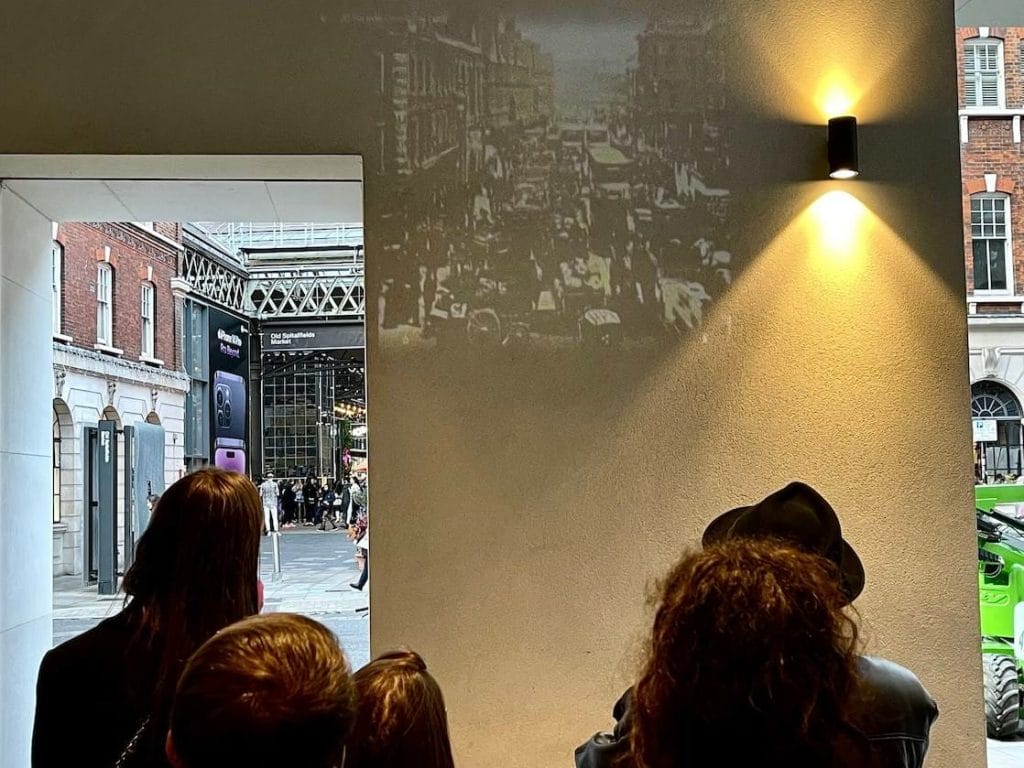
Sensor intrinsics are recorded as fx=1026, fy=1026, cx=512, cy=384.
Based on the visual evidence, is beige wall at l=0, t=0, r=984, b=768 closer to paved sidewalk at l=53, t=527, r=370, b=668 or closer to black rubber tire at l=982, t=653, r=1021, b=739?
paved sidewalk at l=53, t=527, r=370, b=668

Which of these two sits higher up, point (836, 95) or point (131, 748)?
point (836, 95)

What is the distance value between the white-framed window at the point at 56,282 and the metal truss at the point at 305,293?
60 centimetres

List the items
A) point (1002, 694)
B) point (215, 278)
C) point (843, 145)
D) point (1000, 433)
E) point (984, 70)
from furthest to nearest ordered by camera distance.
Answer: point (984, 70) < point (1000, 433) < point (1002, 694) < point (215, 278) < point (843, 145)

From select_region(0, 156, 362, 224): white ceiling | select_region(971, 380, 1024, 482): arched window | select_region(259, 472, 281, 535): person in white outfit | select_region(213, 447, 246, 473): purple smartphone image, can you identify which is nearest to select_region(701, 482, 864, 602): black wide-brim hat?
select_region(0, 156, 362, 224): white ceiling

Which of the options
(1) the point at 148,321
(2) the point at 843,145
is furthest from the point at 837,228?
(1) the point at 148,321

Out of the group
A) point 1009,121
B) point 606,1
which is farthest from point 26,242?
point 1009,121

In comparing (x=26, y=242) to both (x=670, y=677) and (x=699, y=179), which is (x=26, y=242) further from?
(x=670, y=677)

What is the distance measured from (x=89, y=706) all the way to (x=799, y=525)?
105 cm

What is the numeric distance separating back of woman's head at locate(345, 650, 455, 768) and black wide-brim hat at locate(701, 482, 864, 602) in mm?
401

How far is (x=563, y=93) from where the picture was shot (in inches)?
120

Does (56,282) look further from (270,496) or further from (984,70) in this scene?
(984,70)

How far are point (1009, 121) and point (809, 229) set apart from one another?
9.43 meters

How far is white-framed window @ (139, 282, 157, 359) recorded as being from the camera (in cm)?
339

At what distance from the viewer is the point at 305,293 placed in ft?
11.4
